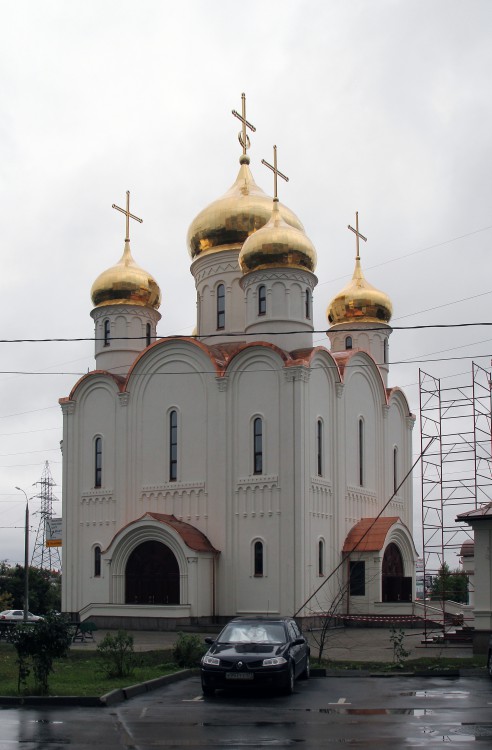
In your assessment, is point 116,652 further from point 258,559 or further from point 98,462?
point 98,462

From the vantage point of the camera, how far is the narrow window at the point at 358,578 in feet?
102

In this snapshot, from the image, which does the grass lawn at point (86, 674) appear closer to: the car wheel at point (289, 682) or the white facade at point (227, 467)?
the car wheel at point (289, 682)

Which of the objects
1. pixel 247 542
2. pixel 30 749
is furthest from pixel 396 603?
pixel 30 749

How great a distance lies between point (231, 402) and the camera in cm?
3044

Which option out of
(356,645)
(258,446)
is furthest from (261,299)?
(356,645)

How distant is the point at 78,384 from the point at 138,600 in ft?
25.5

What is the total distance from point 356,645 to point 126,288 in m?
16.6

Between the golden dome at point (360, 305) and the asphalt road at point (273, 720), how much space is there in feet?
76.1

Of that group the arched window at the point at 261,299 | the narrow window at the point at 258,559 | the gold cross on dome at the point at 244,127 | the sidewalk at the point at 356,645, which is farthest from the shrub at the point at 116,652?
the gold cross on dome at the point at 244,127

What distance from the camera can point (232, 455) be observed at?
98.8ft

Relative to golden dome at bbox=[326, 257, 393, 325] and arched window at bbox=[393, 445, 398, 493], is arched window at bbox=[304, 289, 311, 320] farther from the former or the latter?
arched window at bbox=[393, 445, 398, 493]

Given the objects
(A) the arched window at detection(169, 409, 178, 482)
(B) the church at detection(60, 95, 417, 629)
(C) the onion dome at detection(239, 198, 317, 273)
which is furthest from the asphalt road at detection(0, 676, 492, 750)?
(C) the onion dome at detection(239, 198, 317, 273)

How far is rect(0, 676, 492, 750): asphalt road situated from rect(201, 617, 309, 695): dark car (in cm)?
25

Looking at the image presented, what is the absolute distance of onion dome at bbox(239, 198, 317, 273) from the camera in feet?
103
